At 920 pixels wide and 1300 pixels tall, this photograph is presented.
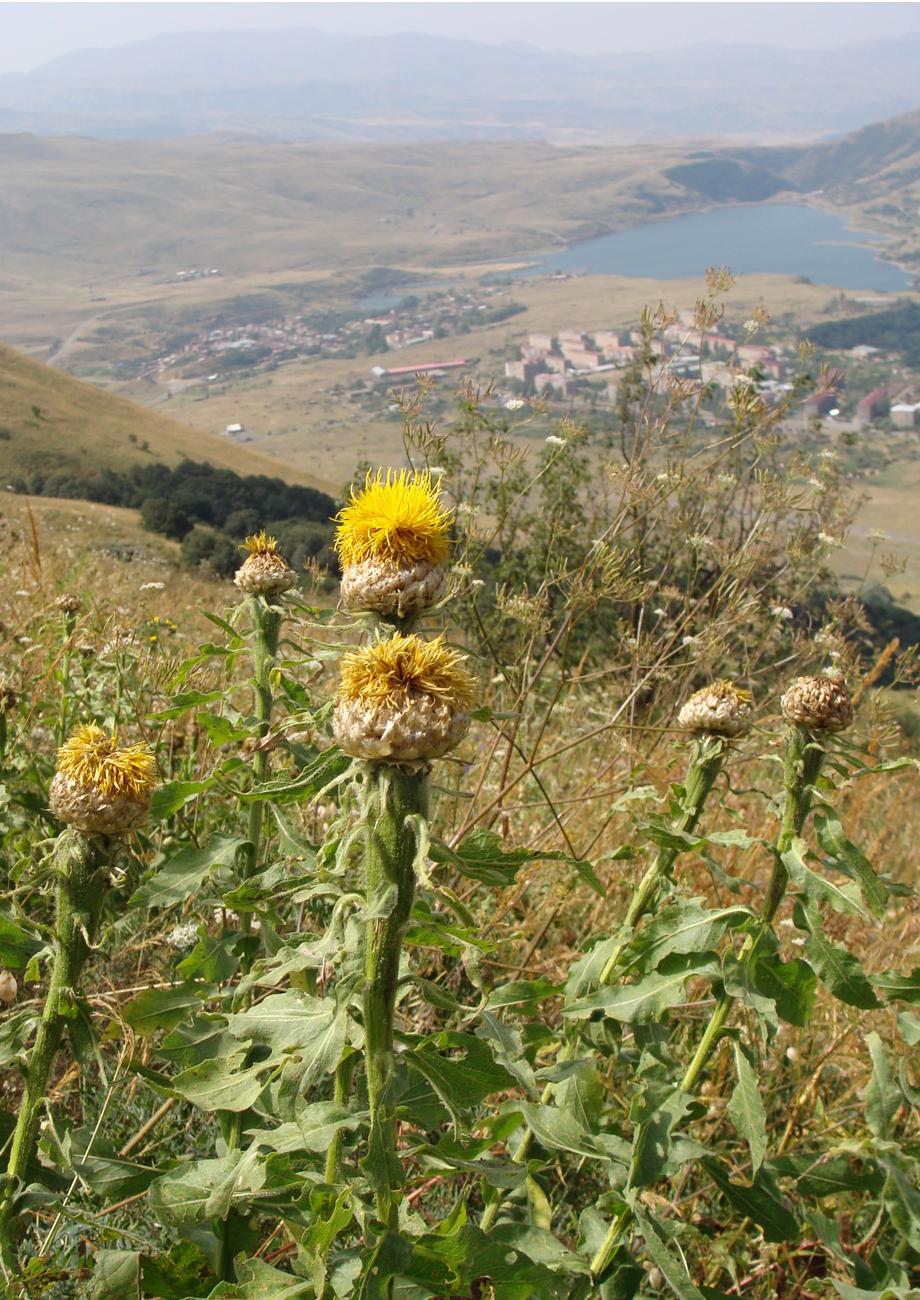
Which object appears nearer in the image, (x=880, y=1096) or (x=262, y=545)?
(x=880, y=1096)

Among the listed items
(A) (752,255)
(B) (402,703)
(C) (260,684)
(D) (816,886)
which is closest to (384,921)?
(B) (402,703)

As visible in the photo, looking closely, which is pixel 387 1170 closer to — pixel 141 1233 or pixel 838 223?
pixel 141 1233

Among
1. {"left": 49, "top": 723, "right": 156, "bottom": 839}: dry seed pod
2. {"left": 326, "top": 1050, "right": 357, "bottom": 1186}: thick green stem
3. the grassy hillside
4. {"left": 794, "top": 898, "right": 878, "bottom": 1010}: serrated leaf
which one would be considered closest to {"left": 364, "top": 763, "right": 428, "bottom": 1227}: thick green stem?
{"left": 326, "top": 1050, "right": 357, "bottom": 1186}: thick green stem

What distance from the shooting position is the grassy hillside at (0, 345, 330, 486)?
116 ft

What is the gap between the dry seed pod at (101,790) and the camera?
2244 millimetres

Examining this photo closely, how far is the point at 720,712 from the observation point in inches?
118

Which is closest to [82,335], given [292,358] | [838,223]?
[292,358]

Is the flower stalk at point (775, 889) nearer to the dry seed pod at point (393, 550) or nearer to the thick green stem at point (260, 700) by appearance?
the dry seed pod at point (393, 550)

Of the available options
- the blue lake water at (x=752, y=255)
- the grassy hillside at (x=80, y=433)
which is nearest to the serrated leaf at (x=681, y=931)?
the grassy hillside at (x=80, y=433)

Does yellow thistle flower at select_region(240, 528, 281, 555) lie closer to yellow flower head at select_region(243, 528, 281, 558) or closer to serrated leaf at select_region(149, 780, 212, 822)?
yellow flower head at select_region(243, 528, 281, 558)

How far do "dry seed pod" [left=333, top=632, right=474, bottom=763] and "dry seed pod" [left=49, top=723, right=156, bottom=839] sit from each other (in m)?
0.61

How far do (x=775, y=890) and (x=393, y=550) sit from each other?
1.43 metres

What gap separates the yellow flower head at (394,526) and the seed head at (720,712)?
3.34 feet

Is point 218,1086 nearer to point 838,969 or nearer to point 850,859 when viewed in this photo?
point 838,969
